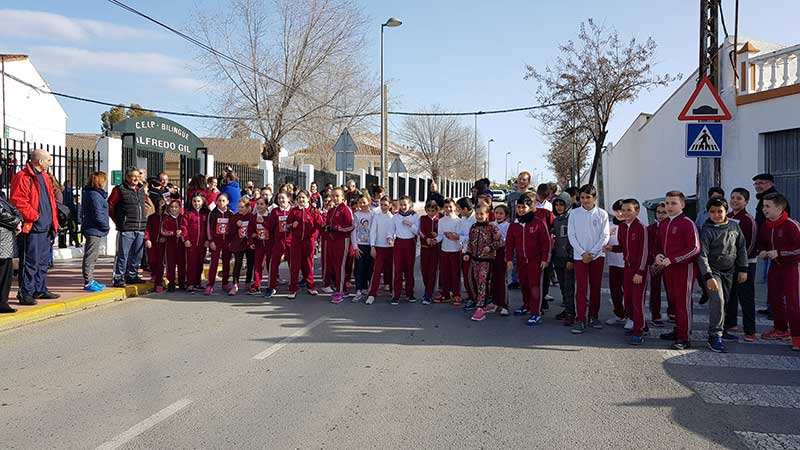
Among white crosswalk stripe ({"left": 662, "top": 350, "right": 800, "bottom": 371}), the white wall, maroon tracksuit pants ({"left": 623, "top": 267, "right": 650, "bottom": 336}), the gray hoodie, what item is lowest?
white crosswalk stripe ({"left": 662, "top": 350, "right": 800, "bottom": 371})

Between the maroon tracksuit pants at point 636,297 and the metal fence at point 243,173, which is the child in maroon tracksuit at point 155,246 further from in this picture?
the metal fence at point 243,173

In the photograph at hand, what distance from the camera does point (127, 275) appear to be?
38.4 feet

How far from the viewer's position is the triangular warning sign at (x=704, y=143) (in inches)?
417

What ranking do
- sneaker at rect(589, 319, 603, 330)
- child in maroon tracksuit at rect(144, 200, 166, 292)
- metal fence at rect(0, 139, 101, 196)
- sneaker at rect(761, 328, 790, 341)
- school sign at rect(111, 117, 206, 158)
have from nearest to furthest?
1. sneaker at rect(761, 328, 790, 341)
2. sneaker at rect(589, 319, 603, 330)
3. child in maroon tracksuit at rect(144, 200, 166, 292)
4. metal fence at rect(0, 139, 101, 196)
5. school sign at rect(111, 117, 206, 158)

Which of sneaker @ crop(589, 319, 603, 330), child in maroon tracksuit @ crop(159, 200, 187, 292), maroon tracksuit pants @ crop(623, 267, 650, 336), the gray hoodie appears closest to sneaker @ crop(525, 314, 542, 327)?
sneaker @ crop(589, 319, 603, 330)

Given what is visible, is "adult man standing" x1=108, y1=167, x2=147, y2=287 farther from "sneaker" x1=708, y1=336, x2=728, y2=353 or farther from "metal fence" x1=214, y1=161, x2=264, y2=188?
"metal fence" x1=214, y1=161, x2=264, y2=188

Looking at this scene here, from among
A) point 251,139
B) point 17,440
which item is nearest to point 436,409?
point 17,440

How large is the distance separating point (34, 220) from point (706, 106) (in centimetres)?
1011

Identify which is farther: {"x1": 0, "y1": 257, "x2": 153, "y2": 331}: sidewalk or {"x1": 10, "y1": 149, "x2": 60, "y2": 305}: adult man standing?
{"x1": 10, "y1": 149, "x2": 60, "y2": 305}: adult man standing

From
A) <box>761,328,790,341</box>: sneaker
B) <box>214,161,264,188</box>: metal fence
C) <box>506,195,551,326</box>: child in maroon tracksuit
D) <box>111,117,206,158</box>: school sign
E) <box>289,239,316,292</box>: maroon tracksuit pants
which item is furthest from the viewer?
<box>214,161,264,188</box>: metal fence

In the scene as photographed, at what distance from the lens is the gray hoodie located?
772cm

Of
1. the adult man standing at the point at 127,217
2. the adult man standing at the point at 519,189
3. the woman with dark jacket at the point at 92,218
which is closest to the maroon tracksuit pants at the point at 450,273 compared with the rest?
the adult man standing at the point at 519,189

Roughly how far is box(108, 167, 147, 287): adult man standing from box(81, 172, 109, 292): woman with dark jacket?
0.42m

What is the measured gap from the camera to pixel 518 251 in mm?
9477
